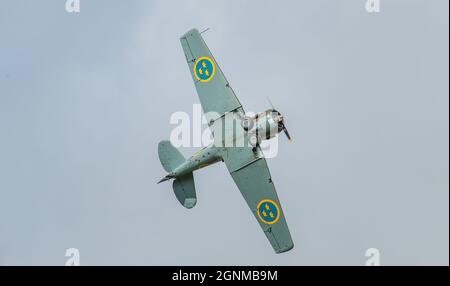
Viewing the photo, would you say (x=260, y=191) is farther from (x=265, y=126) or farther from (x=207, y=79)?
(x=207, y=79)

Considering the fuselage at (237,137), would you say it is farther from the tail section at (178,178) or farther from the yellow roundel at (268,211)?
the yellow roundel at (268,211)

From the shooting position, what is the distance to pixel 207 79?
32.9m

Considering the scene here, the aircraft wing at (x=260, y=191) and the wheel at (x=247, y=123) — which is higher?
the wheel at (x=247, y=123)

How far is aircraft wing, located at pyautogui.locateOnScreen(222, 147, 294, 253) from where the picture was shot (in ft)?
104

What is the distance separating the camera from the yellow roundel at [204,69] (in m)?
32.9

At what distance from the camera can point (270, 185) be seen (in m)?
31.9

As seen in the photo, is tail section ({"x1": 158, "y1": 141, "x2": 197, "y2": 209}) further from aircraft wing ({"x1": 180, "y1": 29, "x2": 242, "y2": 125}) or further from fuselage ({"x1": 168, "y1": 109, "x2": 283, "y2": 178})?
aircraft wing ({"x1": 180, "y1": 29, "x2": 242, "y2": 125})

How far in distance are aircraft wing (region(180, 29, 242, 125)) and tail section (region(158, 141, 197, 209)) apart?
2259mm

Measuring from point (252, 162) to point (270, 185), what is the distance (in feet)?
3.87

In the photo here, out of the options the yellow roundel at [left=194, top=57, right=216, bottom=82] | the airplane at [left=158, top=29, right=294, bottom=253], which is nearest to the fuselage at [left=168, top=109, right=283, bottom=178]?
the airplane at [left=158, top=29, right=294, bottom=253]

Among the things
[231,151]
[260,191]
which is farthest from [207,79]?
[260,191]

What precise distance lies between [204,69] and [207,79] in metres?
0.47

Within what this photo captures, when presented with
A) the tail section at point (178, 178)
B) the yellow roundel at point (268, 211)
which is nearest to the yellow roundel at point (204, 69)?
the tail section at point (178, 178)
